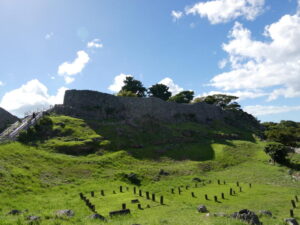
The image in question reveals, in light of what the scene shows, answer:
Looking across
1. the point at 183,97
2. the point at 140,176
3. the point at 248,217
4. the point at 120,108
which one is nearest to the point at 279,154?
the point at 140,176

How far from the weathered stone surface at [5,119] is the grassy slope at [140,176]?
37.9 feet

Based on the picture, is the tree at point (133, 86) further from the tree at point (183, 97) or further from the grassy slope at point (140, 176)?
the grassy slope at point (140, 176)

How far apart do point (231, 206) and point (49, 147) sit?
33.0 metres

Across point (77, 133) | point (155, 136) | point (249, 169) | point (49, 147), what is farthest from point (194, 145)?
point (49, 147)

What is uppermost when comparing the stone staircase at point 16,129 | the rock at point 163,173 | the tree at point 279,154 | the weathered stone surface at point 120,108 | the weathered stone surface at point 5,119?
the weathered stone surface at point 120,108

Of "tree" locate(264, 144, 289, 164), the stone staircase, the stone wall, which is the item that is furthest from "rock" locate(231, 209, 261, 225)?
the stone wall

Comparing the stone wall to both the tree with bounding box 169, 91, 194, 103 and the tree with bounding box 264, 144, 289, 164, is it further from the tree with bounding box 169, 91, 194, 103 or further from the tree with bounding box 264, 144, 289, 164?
the tree with bounding box 264, 144, 289, 164

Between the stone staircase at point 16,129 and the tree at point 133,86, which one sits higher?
the tree at point 133,86

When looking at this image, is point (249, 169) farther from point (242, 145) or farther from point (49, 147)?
point (49, 147)

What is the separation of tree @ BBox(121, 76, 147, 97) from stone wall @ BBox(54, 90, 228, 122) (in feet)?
75.5

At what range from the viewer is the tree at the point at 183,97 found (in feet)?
331

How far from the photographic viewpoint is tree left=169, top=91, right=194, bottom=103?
10075 centimetres

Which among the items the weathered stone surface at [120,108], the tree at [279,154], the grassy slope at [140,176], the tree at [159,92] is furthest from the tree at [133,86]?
the tree at [279,154]

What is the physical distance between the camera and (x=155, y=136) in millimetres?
61688
